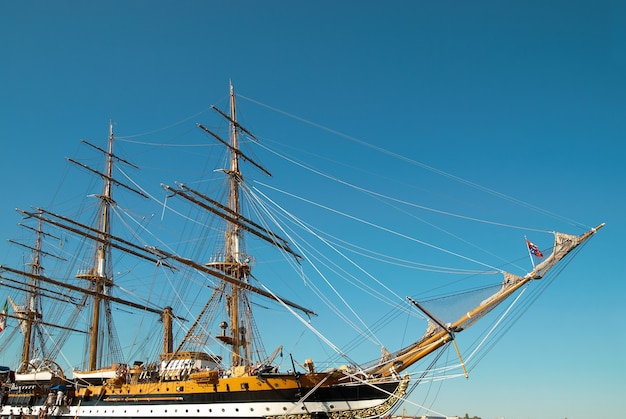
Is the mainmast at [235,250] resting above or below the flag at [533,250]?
above

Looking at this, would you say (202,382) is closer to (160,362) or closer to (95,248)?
(160,362)

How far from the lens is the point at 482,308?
24.8 metres

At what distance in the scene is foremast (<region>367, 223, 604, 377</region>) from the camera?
24359 millimetres

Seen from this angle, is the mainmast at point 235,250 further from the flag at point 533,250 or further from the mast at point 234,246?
the flag at point 533,250

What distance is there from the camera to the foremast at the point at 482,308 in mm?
24359

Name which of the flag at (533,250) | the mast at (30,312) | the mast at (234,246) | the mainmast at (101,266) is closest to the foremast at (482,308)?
the flag at (533,250)

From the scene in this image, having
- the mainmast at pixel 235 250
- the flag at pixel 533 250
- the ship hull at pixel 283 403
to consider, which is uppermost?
the mainmast at pixel 235 250

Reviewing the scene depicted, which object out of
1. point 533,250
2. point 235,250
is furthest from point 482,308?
point 235,250

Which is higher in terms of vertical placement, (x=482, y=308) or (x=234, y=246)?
(x=234, y=246)

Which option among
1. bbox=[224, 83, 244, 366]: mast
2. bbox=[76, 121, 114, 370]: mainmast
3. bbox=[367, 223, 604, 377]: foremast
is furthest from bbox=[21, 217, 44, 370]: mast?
bbox=[367, 223, 604, 377]: foremast

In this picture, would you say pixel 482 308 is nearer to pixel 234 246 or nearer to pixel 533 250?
pixel 533 250

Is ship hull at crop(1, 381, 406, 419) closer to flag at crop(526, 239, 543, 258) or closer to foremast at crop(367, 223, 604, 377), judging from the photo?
foremast at crop(367, 223, 604, 377)

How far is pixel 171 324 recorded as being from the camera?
138 ft

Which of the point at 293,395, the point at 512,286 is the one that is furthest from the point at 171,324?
the point at 512,286
